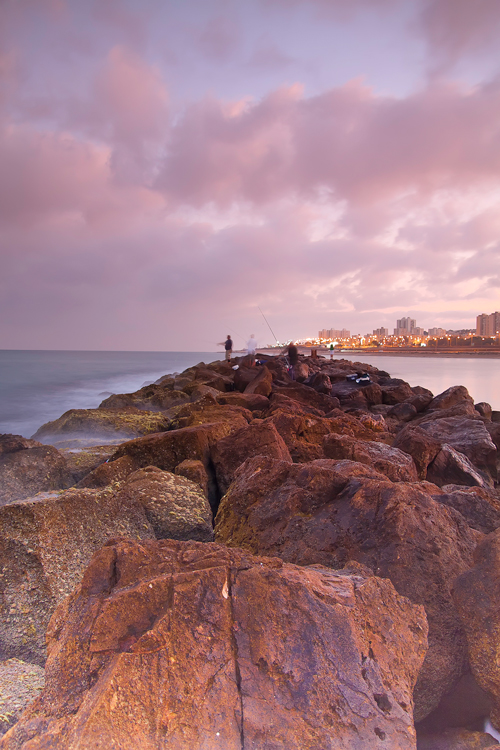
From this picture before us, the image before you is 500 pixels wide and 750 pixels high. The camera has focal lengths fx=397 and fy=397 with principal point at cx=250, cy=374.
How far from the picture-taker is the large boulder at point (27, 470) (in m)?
3.76

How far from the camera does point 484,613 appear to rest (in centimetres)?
175

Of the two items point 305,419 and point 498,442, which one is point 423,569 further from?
point 498,442

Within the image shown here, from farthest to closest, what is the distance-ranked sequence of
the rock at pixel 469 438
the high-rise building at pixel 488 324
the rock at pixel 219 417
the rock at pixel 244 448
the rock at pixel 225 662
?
the high-rise building at pixel 488 324 < the rock at pixel 469 438 < the rock at pixel 219 417 < the rock at pixel 244 448 < the rock at pixel 225 662

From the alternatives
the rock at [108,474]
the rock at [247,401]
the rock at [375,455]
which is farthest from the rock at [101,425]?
the rock at [375,455]

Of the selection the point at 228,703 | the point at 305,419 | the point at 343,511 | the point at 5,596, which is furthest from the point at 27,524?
the point at 305,419

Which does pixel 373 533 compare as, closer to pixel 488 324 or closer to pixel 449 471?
pixel 449 471

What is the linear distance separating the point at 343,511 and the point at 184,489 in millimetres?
1373

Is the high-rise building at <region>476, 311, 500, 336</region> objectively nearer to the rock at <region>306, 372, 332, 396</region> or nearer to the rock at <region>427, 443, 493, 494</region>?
the rock at <region>306, 372, 332, 396</region>

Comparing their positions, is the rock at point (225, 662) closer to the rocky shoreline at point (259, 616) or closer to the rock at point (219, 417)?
the rocky shoreline at point (259, 616)

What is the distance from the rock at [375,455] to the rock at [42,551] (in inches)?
87.1

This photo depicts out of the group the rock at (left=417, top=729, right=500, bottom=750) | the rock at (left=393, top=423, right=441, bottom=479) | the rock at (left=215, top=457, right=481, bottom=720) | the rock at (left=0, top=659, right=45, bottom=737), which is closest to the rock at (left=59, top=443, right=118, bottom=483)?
the rock at (left=215, top=457, right=481, bottom=720)

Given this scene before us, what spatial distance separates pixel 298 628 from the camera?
1.47 m

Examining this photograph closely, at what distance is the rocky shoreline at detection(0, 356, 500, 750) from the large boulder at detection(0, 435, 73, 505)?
1538mm

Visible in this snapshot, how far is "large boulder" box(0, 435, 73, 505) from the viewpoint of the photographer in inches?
148
